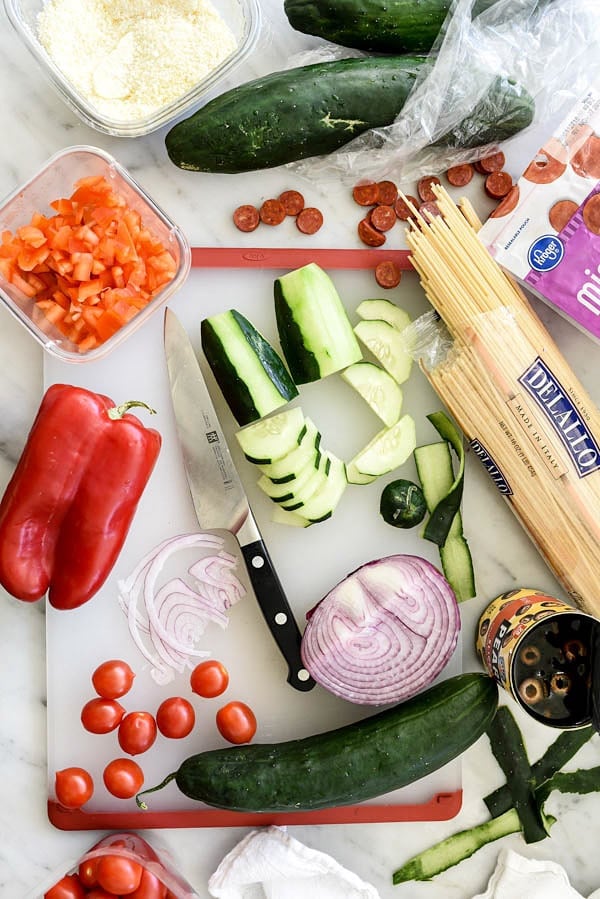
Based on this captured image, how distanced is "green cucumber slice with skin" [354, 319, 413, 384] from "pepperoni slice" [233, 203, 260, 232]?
1.01 ft

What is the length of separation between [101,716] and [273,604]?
403 millimetres

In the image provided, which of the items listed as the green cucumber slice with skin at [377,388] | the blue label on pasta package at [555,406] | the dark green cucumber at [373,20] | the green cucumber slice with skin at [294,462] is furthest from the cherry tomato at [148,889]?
the dark green cucumber at [373,20]

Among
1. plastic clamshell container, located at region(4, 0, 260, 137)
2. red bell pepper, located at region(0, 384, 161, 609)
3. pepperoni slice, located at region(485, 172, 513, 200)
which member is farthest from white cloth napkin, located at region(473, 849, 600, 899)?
plastic clamshell container, located at region(4, 0, 260, 137)

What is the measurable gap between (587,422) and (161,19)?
116 centimetres

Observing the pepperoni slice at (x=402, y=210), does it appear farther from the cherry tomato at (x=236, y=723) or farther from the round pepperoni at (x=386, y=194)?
the cherry tomato at (x=236, y=723)

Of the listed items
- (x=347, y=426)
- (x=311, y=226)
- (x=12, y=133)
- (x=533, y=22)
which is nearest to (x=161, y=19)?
(x=12, y=133)

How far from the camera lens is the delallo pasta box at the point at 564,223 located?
1564mm

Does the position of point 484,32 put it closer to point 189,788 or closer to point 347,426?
point 347,426

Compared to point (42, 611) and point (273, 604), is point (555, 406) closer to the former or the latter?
point (273, 604)

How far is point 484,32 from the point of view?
5.49 ft

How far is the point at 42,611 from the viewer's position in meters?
1.73

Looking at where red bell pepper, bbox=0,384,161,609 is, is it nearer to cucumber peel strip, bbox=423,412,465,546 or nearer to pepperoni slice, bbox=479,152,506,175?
cucumber peel strip, bbox=423,412,465,546

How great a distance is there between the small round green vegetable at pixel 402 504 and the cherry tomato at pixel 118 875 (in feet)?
2.71

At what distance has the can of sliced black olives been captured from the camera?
4.90 feet
